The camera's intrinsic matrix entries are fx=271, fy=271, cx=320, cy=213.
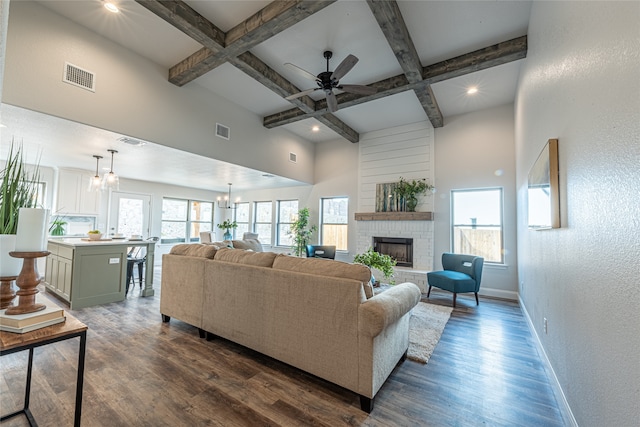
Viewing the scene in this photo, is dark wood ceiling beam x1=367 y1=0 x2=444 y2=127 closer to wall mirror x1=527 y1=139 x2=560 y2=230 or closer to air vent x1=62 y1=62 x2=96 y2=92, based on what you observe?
wall mirror x1=527 y1=139 x2=560 y2=230

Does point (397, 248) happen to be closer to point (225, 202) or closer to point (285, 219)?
point (285, 219)

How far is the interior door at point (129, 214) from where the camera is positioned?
696 centimetres

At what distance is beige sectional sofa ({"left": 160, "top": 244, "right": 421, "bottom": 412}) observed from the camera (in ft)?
6.08

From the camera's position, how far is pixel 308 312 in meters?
2.08

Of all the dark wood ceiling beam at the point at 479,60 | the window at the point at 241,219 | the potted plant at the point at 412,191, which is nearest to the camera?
the dark wood ceiling beam at the point at 479,60

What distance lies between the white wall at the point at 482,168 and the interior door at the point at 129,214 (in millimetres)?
7586

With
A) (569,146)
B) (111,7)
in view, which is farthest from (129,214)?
(569,146)

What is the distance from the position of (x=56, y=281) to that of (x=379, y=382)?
5091 mm

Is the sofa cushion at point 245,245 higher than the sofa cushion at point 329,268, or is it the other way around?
the sofa cushion at point 329,268

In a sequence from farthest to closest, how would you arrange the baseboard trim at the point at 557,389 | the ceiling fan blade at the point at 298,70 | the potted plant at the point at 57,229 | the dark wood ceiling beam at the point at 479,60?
the potted plant at the point at 57,229 < the dark wood ceiling beam at the point at 479,60 < the ceiling fan blade at the point at 298,70 < the baseboard trim at the point at 557,389

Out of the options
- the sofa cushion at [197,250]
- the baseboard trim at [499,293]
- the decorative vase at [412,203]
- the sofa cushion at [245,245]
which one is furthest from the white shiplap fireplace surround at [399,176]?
the sofa cushion at [197,250]

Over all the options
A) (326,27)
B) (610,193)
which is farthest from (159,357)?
(326,27)

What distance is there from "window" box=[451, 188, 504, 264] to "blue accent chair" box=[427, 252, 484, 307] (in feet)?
2.61

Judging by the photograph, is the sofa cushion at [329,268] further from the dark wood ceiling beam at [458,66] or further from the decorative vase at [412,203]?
the decorative vase at [412,203]
